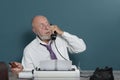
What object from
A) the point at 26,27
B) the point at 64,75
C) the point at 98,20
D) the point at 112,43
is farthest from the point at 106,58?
the point at 64,75

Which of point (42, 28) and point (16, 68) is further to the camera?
point (42, 28)

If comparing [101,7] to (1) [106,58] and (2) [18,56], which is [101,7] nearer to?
(1) [106,58]

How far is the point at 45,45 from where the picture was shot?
275 cm

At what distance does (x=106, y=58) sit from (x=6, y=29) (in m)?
1.17

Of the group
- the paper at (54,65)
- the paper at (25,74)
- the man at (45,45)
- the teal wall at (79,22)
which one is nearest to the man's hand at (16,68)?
the paper at (25,74)

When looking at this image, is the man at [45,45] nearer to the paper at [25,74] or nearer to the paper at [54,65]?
the paper at [25,74]

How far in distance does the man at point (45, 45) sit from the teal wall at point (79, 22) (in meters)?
0.33

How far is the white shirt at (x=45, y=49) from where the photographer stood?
273 centimetres

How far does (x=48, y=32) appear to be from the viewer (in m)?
2.61

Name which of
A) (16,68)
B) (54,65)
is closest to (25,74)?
(16,68)

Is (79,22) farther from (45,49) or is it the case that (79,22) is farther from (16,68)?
(16,68)

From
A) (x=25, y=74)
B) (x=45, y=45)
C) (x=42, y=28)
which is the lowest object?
(x=25, y=74)

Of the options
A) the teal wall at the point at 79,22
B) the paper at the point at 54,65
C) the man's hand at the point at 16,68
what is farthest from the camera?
the teal wall at the point at 79,22

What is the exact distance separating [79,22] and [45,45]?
1.89 ft
